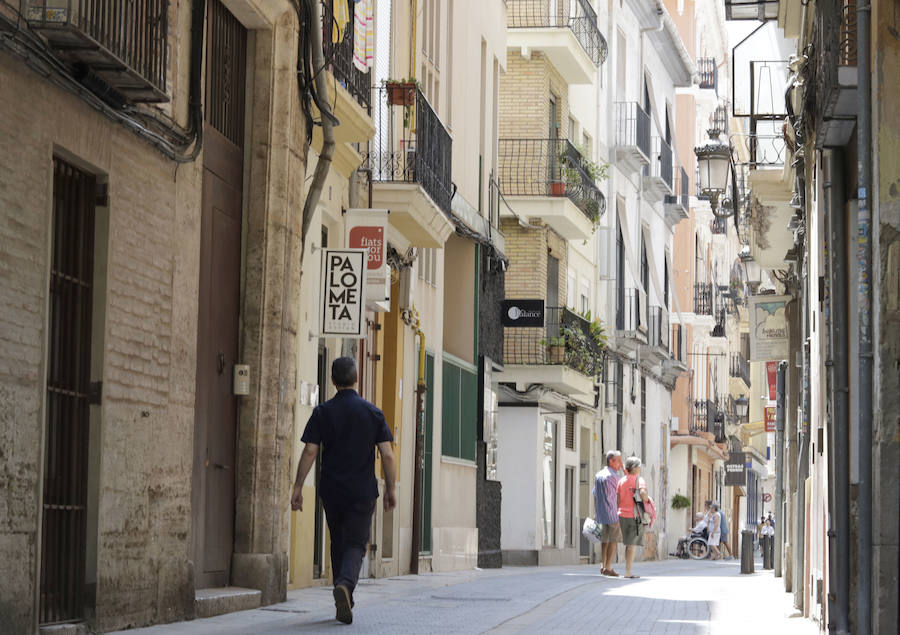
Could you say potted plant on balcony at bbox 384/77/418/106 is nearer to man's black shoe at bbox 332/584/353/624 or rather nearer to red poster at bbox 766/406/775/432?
man's black shoe at bbox 332/584/353/624

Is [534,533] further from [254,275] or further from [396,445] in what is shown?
[254,275]

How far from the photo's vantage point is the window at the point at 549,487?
34297 mm

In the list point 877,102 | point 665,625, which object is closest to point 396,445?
point 665,625

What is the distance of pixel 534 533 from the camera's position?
3319 centimetres

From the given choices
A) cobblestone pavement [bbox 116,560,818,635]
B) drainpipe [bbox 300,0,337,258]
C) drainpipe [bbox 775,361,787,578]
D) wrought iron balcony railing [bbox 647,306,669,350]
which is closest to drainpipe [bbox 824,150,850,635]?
cobblestone pavement [bbox 116,560,818,635]

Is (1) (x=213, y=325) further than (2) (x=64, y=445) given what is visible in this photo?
Yes

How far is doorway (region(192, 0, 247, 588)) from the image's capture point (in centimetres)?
1283

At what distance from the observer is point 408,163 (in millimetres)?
20344

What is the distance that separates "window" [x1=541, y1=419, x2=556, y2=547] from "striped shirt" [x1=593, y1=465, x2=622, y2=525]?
11.3 metres

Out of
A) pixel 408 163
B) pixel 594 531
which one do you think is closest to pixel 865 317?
pixel 408 163

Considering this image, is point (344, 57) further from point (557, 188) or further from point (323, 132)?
point (557, 188)

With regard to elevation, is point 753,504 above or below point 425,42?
below

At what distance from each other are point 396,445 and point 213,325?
8.18m

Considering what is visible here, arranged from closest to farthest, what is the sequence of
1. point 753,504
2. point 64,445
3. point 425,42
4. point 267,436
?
1. point 64,445
2. point 267,436
3. point 425,42
4. point 753,504
